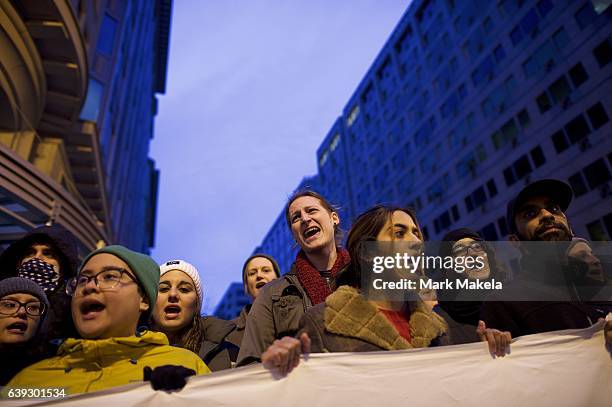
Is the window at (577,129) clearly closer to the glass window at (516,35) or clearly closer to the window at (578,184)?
the window at (578,184)

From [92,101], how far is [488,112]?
24386 mm

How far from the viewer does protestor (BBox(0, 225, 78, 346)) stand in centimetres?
294

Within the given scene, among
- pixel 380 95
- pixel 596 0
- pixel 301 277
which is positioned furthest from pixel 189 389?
pixel 380 95

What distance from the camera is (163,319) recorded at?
317 centimetres

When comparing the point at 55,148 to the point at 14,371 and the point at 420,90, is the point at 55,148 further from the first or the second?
the point at 420,90

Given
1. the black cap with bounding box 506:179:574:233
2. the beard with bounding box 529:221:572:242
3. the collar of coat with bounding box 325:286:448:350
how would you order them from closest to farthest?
the collar of coat with bounding box 325:286:448:350 → the beard with bounding box 529:221:572:242 → the black cap with bounding box 506:179:574:233

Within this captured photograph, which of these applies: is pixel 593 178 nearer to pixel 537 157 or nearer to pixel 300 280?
pixel 537 157

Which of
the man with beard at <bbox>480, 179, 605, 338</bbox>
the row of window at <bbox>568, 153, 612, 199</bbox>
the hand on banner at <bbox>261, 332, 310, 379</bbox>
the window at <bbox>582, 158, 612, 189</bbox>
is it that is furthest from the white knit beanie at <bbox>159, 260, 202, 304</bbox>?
the window at <bbox>582, 158, 612, 189</bbox>

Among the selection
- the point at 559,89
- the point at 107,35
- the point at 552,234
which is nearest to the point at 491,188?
the point at 559,89

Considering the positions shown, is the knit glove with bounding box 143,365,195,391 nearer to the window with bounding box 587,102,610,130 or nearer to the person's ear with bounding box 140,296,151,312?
the person's ear with bounding box 140,296,151,312

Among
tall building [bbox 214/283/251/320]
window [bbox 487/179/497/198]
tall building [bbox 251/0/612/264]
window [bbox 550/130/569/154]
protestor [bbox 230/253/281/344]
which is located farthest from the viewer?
tall building [bbox 214/283/251/320]

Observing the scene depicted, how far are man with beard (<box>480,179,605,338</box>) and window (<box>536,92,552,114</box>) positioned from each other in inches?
958

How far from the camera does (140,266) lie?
2418 mm

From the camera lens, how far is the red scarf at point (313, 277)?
296 cm
